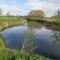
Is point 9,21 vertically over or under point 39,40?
over

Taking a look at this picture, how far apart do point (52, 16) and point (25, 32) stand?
46 cm

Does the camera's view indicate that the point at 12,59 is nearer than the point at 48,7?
Yes

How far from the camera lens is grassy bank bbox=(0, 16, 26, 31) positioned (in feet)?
9.37

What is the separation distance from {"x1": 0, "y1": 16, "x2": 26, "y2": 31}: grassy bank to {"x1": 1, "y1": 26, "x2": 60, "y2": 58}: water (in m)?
0.06

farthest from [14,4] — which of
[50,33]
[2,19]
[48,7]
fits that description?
[50,33]

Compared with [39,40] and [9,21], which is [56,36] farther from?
[9,21]

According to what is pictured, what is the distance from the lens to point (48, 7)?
2.90 meters

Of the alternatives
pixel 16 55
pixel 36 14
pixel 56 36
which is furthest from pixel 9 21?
pixel 56 36

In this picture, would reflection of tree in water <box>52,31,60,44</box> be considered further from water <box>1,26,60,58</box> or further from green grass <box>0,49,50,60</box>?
green grass <box>0,49,50,60</box>

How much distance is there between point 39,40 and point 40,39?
2cm

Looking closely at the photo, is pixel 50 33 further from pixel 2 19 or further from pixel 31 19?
pixel 2 19

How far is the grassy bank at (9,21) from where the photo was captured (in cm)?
286

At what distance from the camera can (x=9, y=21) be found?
2.89m

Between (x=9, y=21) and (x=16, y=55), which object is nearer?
(x=16, y=55)
